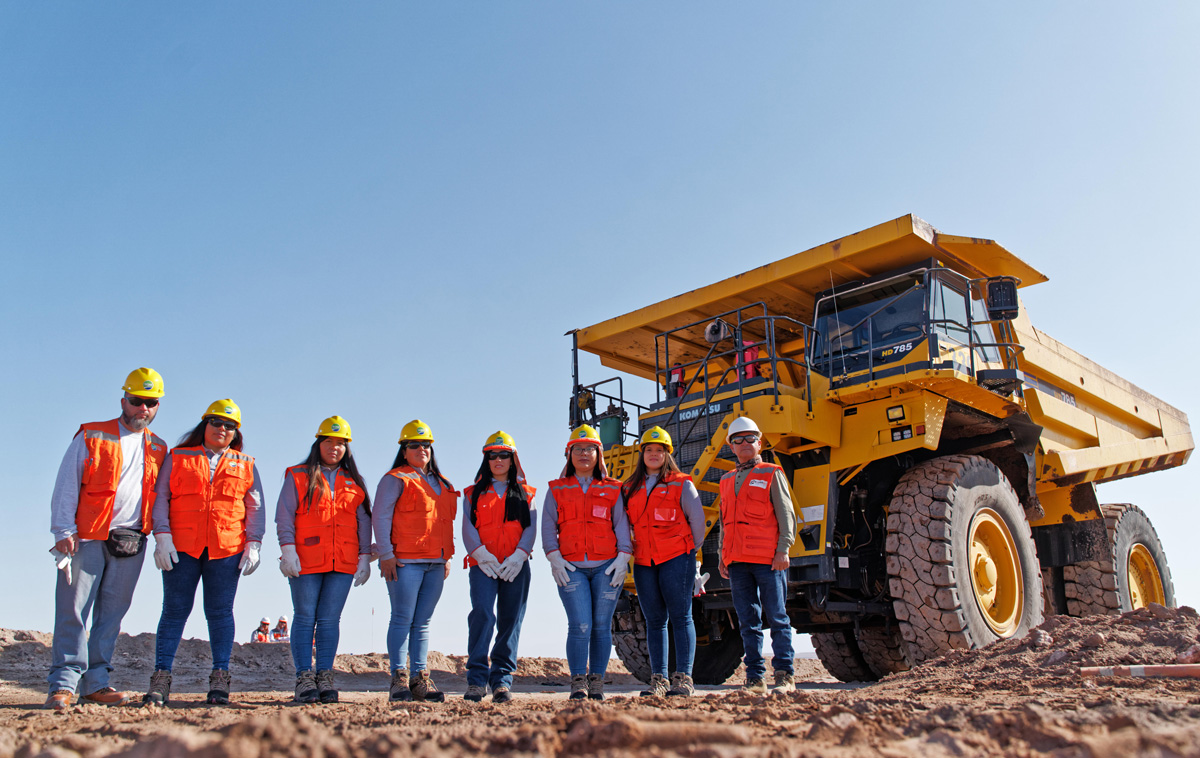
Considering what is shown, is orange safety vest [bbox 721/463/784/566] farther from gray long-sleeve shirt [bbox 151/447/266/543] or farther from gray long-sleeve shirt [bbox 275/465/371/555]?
→ gray long-sleeve shirt [bbox 151/447/266/543]

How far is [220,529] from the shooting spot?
504 cm

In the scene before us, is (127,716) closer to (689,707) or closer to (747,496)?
(689,707)

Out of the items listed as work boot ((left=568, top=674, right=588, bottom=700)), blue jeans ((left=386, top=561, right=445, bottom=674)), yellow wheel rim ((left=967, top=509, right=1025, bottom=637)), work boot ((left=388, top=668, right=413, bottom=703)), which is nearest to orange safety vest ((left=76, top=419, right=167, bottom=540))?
blue jeans ((left=386, top=561, right=445, bottom=674))

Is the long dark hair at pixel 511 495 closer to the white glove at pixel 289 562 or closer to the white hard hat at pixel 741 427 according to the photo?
the white glove at pixel 289 562

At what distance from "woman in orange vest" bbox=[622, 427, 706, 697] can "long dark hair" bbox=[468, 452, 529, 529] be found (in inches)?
25.7

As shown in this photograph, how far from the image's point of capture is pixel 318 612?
5168mm

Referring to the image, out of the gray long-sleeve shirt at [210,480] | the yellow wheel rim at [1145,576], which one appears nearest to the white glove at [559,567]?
the gray long-sleeve shirt at [210,480]

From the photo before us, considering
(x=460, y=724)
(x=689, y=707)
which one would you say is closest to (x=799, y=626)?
(x=689, y=707)

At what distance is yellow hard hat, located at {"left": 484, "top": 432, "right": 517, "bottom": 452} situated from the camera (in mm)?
5625

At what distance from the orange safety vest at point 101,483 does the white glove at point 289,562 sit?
2.53 feet

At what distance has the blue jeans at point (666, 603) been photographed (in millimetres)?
5379

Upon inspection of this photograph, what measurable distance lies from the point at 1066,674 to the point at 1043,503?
5225 mm

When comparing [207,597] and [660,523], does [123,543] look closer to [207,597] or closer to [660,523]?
[207,597]

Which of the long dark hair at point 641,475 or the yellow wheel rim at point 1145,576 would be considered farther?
the yellow wheel rim at point 1145,576
